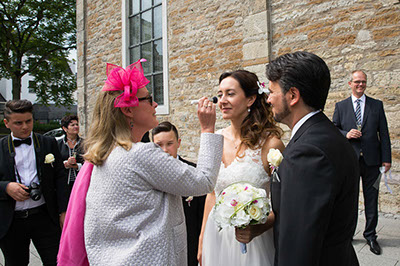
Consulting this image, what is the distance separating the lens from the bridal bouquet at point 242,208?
1.66 meters

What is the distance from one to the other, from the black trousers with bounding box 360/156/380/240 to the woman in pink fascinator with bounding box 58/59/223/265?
10.6 ft

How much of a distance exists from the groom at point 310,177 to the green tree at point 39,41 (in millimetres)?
21217

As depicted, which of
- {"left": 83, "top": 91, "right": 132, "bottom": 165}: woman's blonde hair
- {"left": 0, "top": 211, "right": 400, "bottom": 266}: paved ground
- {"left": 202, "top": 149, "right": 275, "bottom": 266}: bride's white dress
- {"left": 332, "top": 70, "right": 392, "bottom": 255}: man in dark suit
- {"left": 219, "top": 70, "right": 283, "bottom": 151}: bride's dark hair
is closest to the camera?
{"left": 83, "top": 91, "right": 132, "bottom": 165}: woman's blonde hair

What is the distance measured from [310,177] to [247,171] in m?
0.97

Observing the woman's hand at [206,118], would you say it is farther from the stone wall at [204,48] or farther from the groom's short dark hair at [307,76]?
the stone wall at [204,48]

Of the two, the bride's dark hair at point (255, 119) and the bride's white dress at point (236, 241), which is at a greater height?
the bride's dark hair at point (255, 119)

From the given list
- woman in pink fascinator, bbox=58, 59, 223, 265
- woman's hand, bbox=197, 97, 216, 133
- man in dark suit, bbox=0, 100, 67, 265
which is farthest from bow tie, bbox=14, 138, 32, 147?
woman's hand, bbox=197, 97, 216, 133

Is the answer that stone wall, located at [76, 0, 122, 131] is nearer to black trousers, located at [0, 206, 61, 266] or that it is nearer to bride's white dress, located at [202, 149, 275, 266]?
black trousers, located at [0, 206, 61, 266]

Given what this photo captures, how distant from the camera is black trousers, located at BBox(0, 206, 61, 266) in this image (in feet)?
8.96

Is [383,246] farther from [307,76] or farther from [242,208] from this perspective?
[307,76]

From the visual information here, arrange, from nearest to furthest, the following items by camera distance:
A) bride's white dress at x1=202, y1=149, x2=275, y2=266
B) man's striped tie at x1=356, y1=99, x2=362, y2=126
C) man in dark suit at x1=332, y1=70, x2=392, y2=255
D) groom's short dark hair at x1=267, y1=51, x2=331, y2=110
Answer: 1. groom's short dark hair at x1=267, y1=51, x2=331, y2=110
2. bride's white dress at x1=202, y1=149, x2=275, y2=266
3. man in dark suit at x1=332, y1=70, x2=392, y2=255
4. man's striped tie at x1=356, y1=99, x2=362, y2=126

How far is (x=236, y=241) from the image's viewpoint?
82.9 inches

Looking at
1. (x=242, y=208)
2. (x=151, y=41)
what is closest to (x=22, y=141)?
(x=242, y=208)

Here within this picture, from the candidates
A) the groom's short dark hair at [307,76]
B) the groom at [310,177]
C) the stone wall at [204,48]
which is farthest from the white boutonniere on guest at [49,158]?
the stone wall at [204,48]
